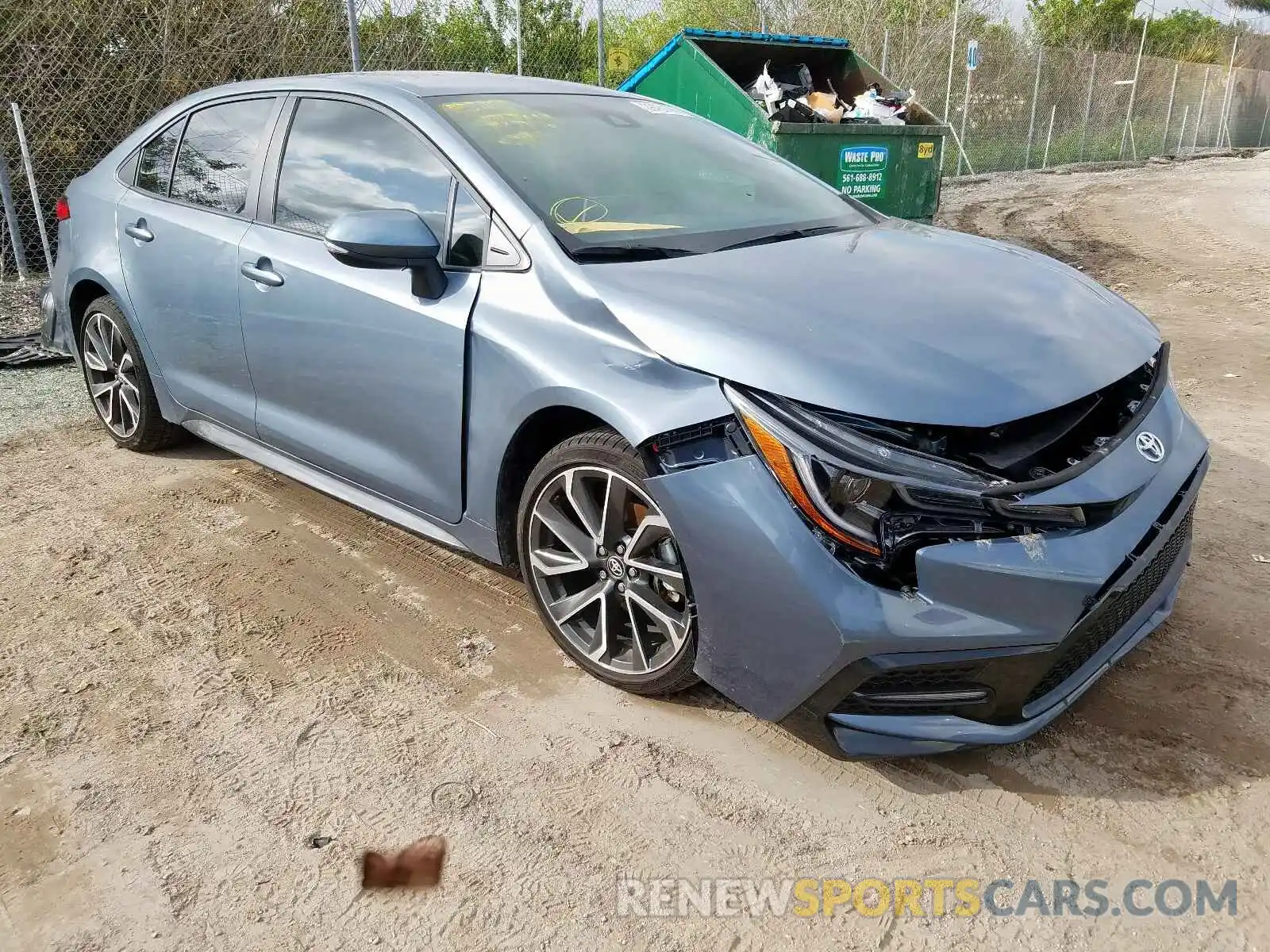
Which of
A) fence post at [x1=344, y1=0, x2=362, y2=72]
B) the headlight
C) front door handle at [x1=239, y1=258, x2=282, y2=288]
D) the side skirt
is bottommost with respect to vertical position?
the side skirt

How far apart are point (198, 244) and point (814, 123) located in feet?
18.0

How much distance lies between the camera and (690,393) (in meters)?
2.46

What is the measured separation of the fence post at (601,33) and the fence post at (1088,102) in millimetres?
15739

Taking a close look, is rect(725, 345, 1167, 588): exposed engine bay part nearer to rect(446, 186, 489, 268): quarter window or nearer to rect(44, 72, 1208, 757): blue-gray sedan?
rect(44, 72, 1208, 757): blue-gray sedan

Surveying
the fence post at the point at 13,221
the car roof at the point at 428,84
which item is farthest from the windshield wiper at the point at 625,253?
the fence post at the point at 13,221

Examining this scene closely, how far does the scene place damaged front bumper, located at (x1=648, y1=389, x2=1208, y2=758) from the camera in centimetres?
221

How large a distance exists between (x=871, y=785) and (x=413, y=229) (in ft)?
6.48

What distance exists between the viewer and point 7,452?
503cm

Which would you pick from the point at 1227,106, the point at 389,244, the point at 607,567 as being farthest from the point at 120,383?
the point at 1227,106

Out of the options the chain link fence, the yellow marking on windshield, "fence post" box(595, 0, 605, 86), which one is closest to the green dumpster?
"fence post" box(595, 0, 605, 86)

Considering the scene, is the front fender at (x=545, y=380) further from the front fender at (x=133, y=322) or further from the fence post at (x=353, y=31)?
the fence post at (x=353, y=31)

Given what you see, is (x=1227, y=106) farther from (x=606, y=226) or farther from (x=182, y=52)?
(x=606, y=226)

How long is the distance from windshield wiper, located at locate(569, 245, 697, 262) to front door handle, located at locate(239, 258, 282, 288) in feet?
4.19

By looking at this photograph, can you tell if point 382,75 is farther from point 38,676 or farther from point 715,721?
point 715,721
